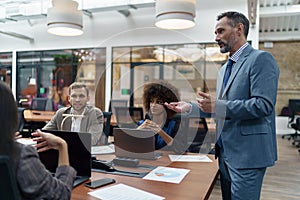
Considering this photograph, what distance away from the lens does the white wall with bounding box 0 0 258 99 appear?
7.51m

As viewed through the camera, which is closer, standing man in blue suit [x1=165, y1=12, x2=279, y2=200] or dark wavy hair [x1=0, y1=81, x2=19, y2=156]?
dark wavy hair [x1=0, y1=81, x2=19, y2=156]

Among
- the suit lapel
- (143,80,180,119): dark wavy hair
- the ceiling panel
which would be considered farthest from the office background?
the suit lapel

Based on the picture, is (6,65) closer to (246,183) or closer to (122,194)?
(122,194)

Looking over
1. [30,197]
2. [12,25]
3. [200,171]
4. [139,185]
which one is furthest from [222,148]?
[12,25]

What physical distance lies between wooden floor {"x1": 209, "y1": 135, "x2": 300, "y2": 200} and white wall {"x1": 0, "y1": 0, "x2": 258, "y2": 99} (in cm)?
333

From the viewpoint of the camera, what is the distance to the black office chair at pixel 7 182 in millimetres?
714

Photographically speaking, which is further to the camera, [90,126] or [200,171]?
[90,126]

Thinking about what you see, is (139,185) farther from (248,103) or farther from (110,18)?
(110,18)

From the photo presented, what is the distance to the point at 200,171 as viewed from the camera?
1631mm

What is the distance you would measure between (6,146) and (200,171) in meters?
1.17

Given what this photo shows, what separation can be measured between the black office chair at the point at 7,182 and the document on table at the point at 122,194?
492 mm

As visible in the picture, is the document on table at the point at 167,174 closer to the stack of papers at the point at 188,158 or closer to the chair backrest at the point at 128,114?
the stack of papers at the point at 188,158

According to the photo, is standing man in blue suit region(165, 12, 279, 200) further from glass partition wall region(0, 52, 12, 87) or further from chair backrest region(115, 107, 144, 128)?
glass partition wall region(0, 52, 12, 87)

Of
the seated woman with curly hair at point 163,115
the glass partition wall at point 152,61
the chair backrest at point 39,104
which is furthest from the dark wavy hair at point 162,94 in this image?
the chair backrest at point 39,104
